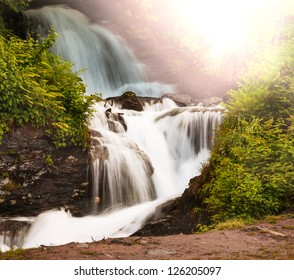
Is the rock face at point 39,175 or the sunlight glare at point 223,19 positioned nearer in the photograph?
the rock face at point 39,175

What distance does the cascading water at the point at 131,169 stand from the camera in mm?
7043

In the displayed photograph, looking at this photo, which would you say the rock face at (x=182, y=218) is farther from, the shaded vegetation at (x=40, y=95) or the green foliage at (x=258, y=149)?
the shaded vegetation at (x=40, y=95)

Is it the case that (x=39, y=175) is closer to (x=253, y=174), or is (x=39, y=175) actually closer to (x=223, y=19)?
(x=253, y=174)

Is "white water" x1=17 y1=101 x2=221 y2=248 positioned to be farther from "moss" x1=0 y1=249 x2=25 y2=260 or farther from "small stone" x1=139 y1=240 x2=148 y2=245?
"small stone" x1=139 y1=240 x2=148 y2=245

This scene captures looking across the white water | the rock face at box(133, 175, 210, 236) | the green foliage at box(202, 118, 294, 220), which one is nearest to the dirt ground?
the green foliage at box(202, 118, 294, 220)

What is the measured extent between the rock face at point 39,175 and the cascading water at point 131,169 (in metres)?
0.25

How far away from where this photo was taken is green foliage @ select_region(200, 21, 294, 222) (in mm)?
5230

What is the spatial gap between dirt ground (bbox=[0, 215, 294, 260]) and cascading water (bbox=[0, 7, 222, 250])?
109 inches

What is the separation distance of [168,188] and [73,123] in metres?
3.27

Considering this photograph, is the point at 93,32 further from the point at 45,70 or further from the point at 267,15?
the point at 45,70

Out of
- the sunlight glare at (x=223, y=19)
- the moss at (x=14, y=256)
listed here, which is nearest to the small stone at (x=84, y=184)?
the moss at (x=14, y=256)

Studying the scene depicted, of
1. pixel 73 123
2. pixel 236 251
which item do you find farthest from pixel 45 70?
pixel 236 251

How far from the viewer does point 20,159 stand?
7.29 metres

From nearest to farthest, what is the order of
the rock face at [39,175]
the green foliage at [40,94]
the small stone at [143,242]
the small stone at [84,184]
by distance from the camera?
1. the small stone at [143,242]
2. the green foliage at [40,94]
3. the rock face at [39,175]
4. the small stone at [84,184]
